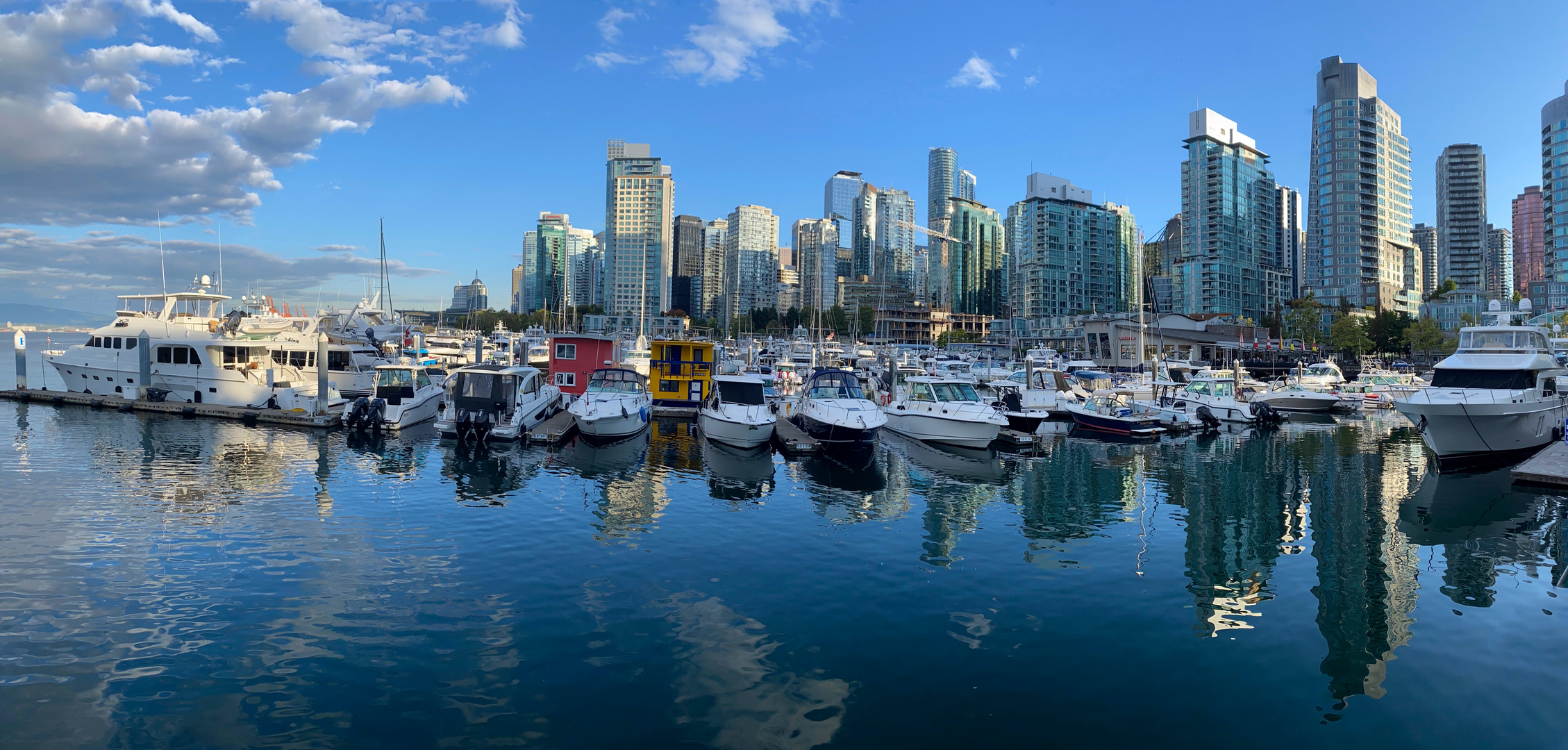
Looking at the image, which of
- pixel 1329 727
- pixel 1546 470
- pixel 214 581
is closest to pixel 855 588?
pixel 1329 727

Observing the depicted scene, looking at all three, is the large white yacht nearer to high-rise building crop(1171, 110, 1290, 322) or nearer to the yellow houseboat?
the yellow houseboat

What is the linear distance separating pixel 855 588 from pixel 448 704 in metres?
6.56

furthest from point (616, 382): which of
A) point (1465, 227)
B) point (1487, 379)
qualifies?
point (1465, 227)

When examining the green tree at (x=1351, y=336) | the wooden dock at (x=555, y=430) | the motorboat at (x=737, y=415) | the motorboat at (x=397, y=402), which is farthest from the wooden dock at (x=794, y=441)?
the green tree at (x=1351, y=336)

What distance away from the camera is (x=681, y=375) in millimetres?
40438

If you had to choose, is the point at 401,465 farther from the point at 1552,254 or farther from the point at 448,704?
the point at 1552,254

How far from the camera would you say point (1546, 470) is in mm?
22312

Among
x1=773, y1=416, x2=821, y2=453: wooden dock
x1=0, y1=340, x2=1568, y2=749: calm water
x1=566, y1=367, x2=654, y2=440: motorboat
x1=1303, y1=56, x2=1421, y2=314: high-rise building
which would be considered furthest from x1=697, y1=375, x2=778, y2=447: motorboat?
x1=1303, y1=56, x2=1421, y2=314: high-rise building

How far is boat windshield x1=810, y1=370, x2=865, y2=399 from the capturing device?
104 ft

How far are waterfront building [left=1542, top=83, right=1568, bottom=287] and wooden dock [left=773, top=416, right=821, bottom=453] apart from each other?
125 metres

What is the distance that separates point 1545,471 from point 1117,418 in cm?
1512

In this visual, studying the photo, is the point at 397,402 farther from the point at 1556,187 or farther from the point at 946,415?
the point at 1556,187

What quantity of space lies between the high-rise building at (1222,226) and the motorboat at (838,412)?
511 ft

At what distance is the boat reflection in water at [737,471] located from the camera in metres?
21.0
